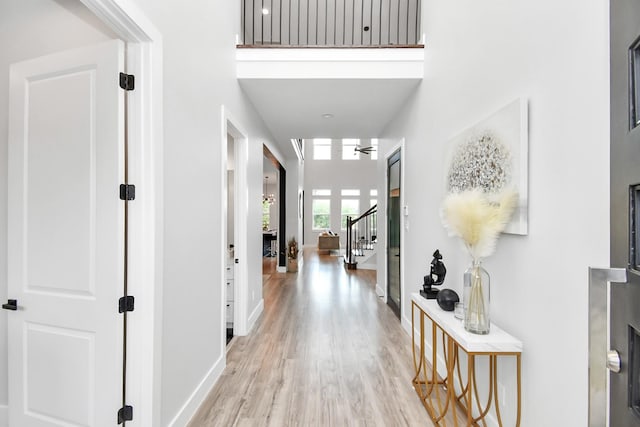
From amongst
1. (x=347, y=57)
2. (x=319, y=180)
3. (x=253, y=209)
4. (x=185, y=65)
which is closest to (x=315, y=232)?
(x=319, y=180)

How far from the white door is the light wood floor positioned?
0.84 meters

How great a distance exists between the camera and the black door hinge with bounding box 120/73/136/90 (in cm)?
156

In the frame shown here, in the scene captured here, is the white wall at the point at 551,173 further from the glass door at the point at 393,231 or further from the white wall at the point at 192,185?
the glass door at the point at 393,231

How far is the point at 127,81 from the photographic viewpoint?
1578 millimetres

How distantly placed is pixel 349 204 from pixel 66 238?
12065 millimetres

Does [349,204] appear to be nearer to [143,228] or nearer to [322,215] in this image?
[322,215]

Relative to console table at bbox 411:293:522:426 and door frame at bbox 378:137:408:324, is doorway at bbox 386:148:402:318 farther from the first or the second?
console table at bbox 411:293:522:426

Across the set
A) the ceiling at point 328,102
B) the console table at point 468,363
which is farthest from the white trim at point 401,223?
the console table at point 468,363

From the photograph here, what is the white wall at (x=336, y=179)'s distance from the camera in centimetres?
1324

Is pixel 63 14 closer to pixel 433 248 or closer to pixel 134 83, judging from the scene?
pixel 134 83

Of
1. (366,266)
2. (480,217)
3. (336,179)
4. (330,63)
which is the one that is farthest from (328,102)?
(336,179)

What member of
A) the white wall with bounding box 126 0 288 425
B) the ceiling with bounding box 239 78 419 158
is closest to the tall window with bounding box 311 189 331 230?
the ceiling with bounding box 239 78 419 158

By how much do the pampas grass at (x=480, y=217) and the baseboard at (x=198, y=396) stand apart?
2.02 metres

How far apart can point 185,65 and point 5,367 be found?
2264 millimetres
